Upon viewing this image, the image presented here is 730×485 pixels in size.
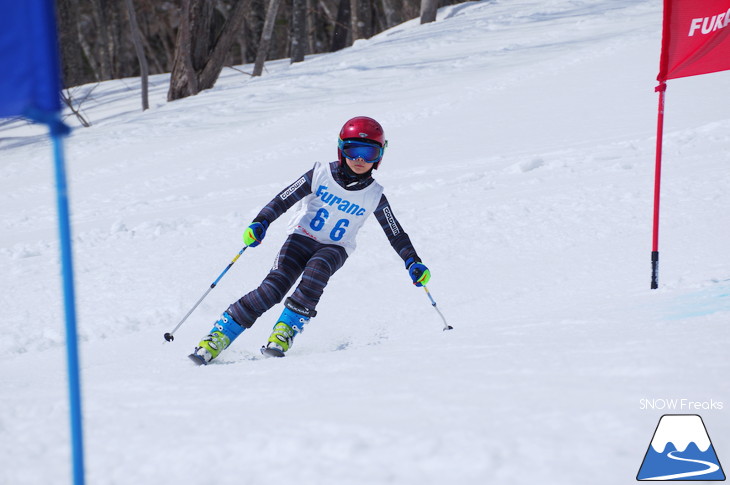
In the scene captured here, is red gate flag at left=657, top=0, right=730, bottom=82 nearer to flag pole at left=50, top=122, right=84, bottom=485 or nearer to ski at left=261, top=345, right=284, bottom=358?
ski at left=261, top=345, right=284, bottom=358

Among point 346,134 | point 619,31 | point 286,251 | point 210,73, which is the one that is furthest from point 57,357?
point 619,31

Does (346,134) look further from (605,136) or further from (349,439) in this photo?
(605,136)

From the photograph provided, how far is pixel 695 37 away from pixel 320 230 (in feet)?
8.80

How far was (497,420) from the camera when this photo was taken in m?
1.96

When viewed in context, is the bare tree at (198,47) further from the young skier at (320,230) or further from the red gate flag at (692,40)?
the red gate flag at (692,40)

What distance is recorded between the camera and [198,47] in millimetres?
14742

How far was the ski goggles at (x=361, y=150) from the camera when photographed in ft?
13.9

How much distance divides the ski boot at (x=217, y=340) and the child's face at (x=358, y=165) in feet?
4.03

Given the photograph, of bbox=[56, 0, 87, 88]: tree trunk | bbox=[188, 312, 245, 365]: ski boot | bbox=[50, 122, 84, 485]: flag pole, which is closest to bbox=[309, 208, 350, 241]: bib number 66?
bbox=[188, 312, 245, 365]: ski boot

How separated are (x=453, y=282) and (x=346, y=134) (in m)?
1.61

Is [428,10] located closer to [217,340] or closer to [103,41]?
[103,41]

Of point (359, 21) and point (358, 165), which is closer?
point (358, 165)

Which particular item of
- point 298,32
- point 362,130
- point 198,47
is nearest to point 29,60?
point 362,130

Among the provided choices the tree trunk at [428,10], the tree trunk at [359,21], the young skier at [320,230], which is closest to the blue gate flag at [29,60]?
the young skier at [320,230]
